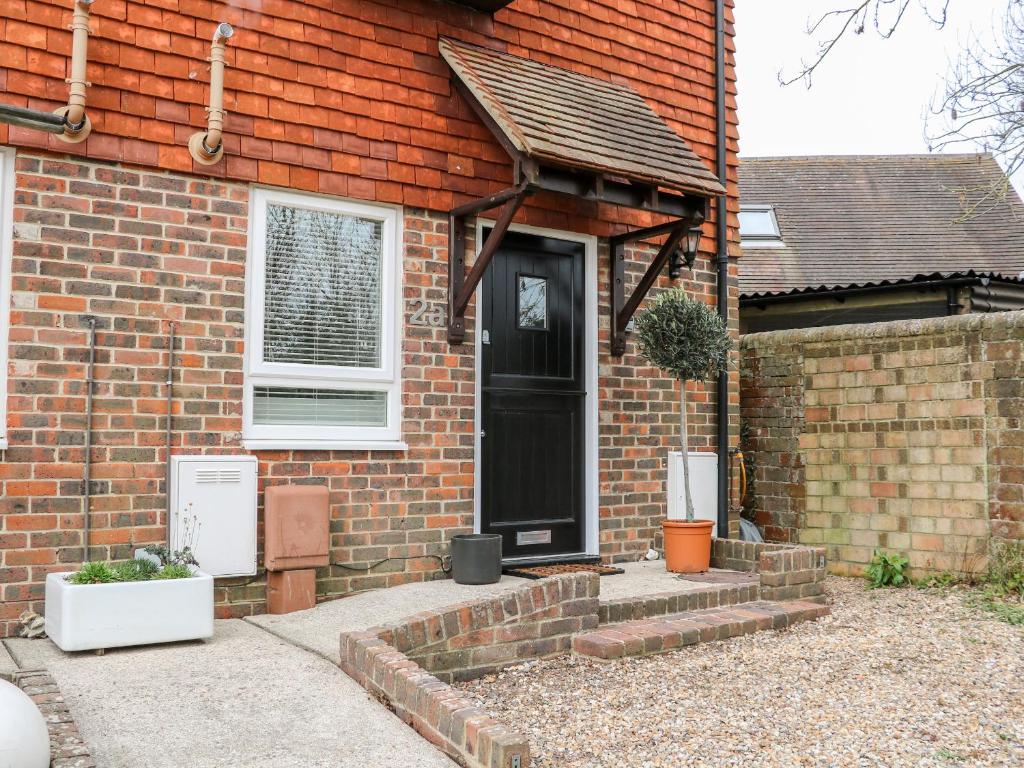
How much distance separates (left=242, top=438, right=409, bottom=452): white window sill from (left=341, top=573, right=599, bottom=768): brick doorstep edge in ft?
4.82

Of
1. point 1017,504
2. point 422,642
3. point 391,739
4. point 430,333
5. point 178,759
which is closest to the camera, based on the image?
point 178,759

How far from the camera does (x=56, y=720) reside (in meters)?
3.19

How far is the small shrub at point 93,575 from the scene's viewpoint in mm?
4281

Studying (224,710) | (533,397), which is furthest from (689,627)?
(224,710)

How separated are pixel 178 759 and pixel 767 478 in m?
6.38

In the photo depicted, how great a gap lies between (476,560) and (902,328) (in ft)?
13.1

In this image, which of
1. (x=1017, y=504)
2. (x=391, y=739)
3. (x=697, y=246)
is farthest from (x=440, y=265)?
(x=1017, y=504)

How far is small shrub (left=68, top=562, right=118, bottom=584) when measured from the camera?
428cm

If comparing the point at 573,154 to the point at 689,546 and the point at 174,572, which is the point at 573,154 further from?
the point at 174,572

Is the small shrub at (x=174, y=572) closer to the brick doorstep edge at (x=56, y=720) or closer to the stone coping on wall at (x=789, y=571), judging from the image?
the brick doorstep edge at (x=56, y=720)

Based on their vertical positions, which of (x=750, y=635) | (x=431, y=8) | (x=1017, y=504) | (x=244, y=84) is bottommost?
(x=750, y=635)

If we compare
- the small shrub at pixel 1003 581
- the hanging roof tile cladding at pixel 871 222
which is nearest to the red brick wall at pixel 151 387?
the small shrub at pixel 1003 581

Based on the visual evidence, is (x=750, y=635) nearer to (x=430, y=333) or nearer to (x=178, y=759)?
(x=430, y=333)

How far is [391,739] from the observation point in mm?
3332
